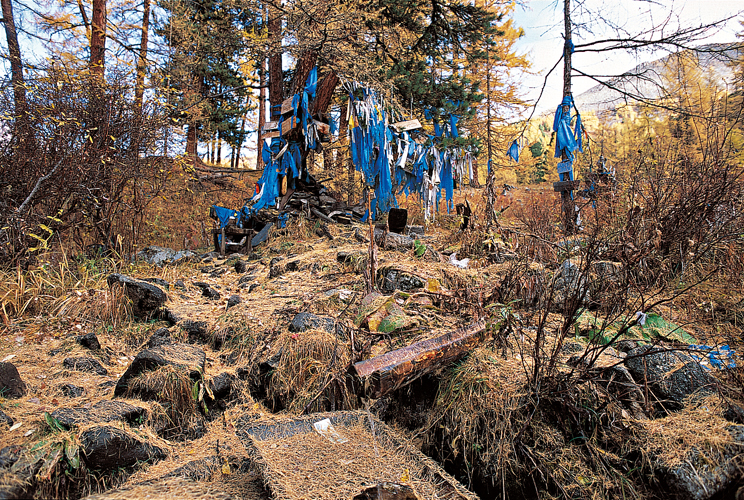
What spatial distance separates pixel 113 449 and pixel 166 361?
2.36 ft

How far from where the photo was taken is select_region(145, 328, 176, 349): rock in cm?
298

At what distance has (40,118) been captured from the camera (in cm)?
355

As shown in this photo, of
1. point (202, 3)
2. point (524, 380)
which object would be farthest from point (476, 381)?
point (202, 3)

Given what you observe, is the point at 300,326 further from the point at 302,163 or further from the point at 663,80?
the point at 663,80

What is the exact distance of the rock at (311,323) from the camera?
2865mm

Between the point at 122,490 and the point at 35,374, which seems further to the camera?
the point at 35,374

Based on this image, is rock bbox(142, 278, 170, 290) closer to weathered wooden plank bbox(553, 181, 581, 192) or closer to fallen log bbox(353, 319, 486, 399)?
fallen log bbox(353, 319, 486, 399)

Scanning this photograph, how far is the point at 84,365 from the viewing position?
8.31 ft

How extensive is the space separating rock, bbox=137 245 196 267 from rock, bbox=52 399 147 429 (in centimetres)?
321

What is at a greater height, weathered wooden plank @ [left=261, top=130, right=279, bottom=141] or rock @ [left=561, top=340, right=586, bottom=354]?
weathered wooden plank @ [left=261, top=130, right=279, bottom=141]

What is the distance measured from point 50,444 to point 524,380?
2375 millimetres

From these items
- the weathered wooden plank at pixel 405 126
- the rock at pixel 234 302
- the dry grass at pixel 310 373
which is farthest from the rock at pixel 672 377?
the weathered wooden plank at pixel 405 126

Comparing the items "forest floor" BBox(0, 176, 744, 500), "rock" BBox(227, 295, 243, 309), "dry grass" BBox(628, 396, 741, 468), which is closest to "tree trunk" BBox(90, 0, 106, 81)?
"forest floor" BBox(0, 176, 744, 500)

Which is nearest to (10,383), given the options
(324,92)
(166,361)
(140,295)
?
(166,361)
